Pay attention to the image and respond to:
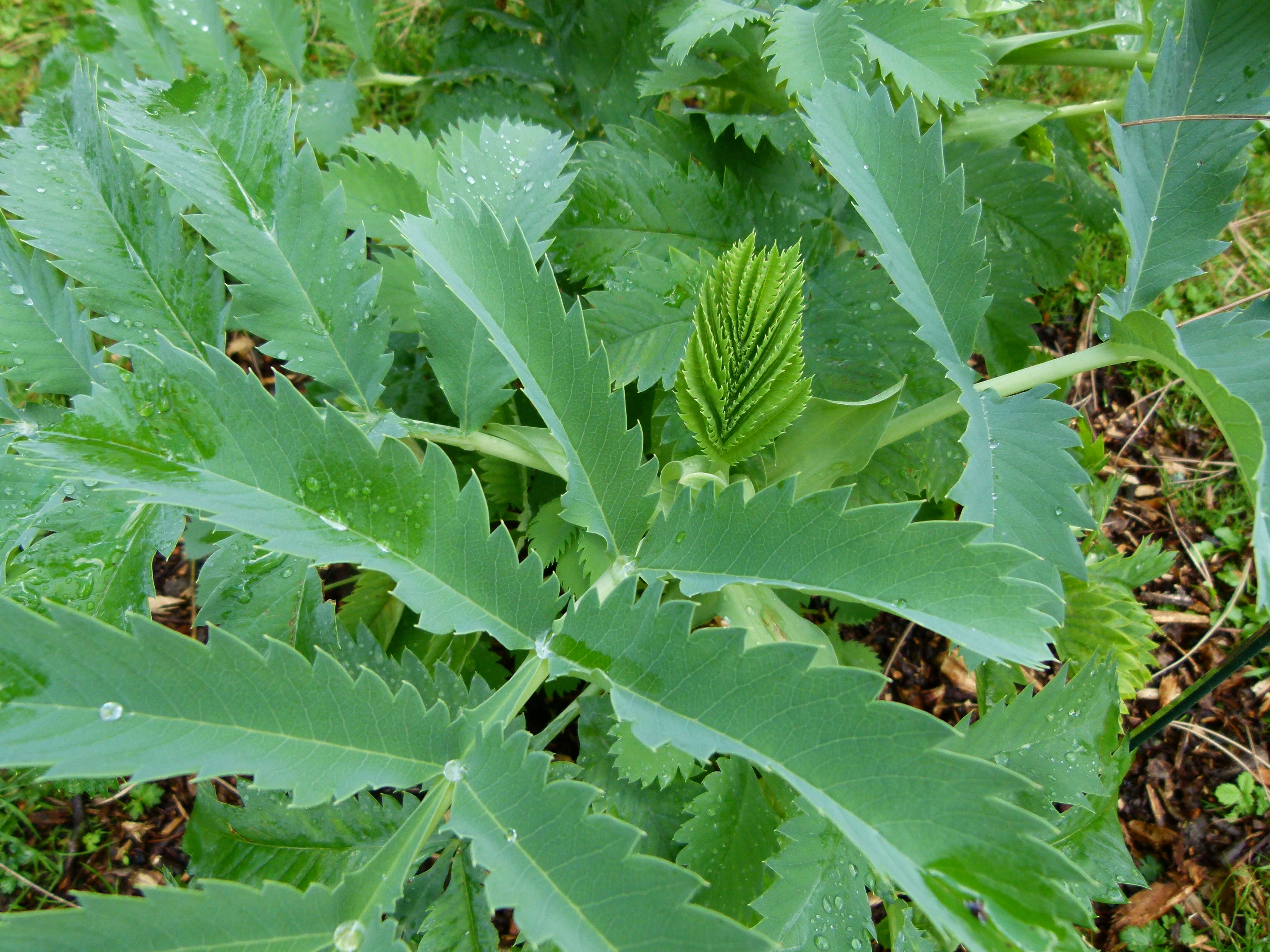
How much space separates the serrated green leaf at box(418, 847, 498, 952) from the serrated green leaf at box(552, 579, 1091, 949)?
1.58 feet

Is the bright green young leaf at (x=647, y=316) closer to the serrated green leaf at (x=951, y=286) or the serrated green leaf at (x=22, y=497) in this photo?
the serrated green leaf at (x=951, y=286)

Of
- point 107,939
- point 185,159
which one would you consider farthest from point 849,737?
point 185,159

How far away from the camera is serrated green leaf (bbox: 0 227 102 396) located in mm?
1082

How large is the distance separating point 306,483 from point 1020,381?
3.10 feet

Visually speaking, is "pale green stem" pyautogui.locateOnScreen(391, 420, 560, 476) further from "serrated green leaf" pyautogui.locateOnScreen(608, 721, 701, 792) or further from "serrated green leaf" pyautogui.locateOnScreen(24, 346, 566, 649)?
"serrated green leaf" pyautogui.locateOnScreen(608, 721, 701, 792)

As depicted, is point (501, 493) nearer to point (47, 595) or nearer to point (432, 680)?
point (432, 680)

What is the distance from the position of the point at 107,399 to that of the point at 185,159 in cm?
42

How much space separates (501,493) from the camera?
148cm

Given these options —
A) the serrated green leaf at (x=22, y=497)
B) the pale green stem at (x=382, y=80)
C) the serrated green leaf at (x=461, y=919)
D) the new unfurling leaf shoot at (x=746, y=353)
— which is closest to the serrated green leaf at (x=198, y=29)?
the pale green stem at (x=382, y=80)

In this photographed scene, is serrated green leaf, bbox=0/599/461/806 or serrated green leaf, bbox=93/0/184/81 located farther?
serrated green leaf, bbox=93/0/184/81

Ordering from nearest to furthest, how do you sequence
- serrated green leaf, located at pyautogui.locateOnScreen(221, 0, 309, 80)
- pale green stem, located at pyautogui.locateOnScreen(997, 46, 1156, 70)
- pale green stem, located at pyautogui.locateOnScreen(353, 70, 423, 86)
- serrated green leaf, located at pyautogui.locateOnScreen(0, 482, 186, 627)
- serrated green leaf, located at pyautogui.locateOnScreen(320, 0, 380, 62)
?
serrated green leaf, located at pyautogui.locateOnScreen(0, 482, 186, 627)
pale green stem, located at pyautogui.locateOnScreen(997, 46, 1156, 70)
serrated green leaf, located at pyautogui.locateOnScreen(221, 0, 309, 80)
serrated green leaf, located at pyautogui.locateOnScreen(320, 0, 380, 62)
pale green stem, located at pyautogui.locateOnScreen(353, 70, 423, 86)

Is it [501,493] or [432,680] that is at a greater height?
[501,493]

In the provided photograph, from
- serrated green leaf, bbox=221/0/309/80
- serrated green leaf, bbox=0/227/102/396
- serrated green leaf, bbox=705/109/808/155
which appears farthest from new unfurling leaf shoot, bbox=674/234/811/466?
serrated green leaf, bbox=221/0/309/80

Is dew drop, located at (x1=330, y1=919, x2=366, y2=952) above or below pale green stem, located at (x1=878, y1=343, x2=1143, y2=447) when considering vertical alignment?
below
